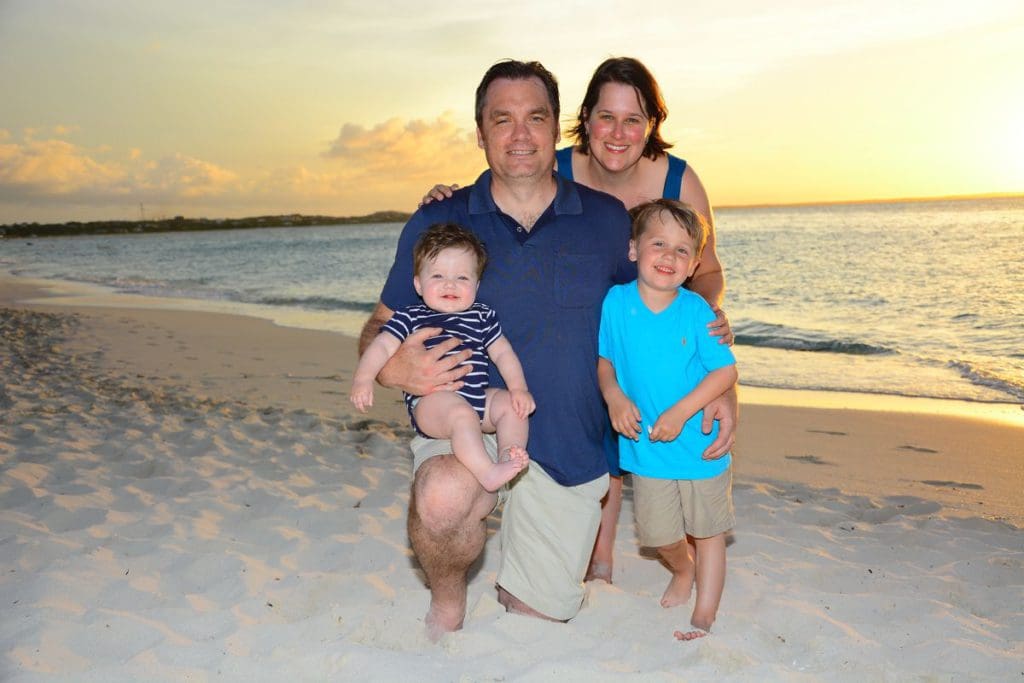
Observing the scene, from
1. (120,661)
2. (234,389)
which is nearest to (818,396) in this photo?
(234,389)

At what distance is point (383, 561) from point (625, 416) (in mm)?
1400

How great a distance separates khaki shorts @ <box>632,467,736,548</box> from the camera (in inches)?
124

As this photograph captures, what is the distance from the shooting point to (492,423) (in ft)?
10.2

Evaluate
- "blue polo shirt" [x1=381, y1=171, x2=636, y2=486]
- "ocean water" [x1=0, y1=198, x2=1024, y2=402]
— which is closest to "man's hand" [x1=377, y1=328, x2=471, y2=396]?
"blue polo shirt" [x1=381, y1=171, x2=636, y2=486]

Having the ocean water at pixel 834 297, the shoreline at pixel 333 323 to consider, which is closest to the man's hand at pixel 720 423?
the shoreline at pixel 333 323

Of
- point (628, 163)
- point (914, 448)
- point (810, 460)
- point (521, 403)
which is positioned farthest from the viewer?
point (914, 448)

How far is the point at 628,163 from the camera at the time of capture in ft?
12.0

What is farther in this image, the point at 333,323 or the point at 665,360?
the point at 333,323

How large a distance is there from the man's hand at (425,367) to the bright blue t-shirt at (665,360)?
2.07ft

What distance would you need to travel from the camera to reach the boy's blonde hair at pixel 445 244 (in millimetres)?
3002

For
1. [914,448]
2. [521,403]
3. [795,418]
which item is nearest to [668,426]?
[521,403]

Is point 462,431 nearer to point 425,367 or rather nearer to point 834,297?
point 425,367

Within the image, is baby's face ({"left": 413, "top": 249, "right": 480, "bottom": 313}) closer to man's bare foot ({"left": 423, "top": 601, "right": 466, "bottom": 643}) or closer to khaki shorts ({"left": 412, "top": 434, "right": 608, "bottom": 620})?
khaki shorts ({"left": 412, "top": 434, "right": 608, "bottom": 620})

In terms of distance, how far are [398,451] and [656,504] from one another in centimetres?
266
